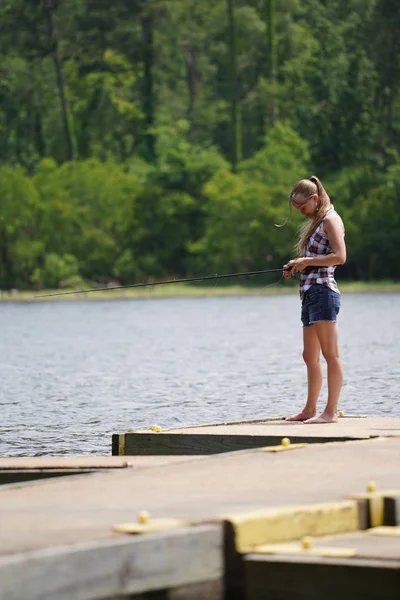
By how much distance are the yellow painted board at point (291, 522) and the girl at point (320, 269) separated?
3.65m

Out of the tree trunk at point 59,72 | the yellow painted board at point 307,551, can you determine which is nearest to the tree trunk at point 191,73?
the tree trunk at point 59,72

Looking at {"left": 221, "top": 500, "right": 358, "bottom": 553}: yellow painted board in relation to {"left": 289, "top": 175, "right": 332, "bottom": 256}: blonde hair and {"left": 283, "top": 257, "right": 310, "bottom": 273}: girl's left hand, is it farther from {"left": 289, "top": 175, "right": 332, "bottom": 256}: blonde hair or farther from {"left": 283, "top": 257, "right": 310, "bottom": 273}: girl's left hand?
{"left": 289, "top": 175, "right": 332, "bottom": 256}: blonde hair

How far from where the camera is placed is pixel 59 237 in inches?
2857

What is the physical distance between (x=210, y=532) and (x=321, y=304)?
449 cm

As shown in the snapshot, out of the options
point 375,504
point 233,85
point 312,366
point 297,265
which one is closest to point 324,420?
point 312,366

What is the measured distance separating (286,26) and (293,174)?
10414 millimetres

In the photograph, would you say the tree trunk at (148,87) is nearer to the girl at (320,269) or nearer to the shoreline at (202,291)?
the shoreline at (202,291)

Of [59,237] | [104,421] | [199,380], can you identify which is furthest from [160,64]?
[104,421]

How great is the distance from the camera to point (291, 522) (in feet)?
19.5

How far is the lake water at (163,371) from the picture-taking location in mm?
17516

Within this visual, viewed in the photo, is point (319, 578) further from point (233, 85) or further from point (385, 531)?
point (233, 85)

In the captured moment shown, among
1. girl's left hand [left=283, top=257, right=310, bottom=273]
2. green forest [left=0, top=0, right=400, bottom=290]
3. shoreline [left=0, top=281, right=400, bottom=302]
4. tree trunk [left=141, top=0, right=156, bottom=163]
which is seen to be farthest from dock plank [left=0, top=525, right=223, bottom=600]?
tree trunk [left=141, top=0, right=156, bottom=163]

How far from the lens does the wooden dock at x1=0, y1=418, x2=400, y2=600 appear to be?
5.23m

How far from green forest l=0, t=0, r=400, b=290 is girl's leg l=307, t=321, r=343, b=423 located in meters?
59.6
